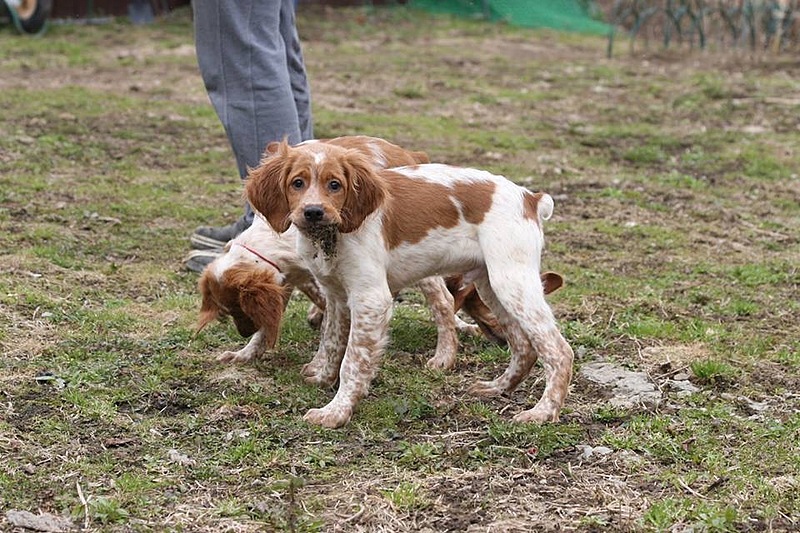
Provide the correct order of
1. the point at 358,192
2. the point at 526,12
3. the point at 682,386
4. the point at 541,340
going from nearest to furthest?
the point at 358,192, the point at 541,340, the point at 682,386, the point at 526,12

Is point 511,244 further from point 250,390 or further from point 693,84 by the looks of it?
point 693,84

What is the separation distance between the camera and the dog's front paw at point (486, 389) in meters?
4.51

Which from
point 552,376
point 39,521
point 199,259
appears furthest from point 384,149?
point 39,521

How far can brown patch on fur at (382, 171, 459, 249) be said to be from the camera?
13.9 ft

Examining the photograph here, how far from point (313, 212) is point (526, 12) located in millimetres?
14836

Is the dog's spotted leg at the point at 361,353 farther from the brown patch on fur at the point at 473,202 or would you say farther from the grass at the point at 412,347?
the brown patch on fur at the point at 473,202

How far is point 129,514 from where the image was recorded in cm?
336

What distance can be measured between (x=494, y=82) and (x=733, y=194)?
4759 millimetres

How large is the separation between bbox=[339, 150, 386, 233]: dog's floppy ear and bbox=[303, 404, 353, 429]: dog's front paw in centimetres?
65

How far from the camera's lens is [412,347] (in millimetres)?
5105

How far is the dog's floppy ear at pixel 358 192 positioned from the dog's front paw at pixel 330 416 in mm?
650

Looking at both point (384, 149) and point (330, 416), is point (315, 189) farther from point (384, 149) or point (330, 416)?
point (384, 149)

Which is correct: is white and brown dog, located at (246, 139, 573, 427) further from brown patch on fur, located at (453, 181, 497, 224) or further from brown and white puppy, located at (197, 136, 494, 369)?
brown and white puppy, located at (197, 136, 494, 369)

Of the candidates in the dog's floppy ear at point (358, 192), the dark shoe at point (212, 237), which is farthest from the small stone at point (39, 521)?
the dark shoe at point (212, 237)
